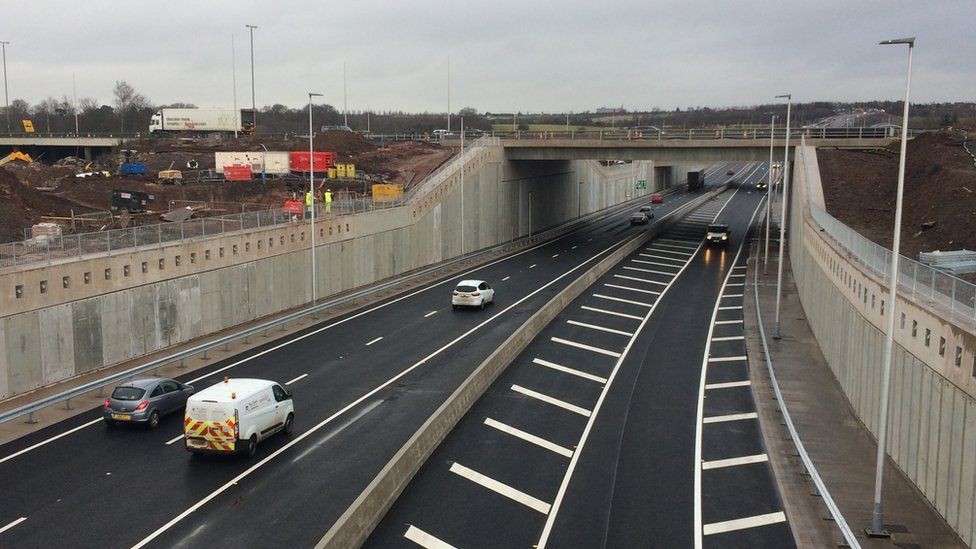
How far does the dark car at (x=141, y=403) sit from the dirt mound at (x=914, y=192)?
3071cm

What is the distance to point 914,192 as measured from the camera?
50812 millimetres

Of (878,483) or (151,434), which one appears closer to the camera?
(878,483)

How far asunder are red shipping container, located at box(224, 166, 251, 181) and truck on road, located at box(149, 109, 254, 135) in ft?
132

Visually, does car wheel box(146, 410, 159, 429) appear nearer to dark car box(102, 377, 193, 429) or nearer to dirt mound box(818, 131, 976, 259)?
dark car box(102, 377, 193, 429)

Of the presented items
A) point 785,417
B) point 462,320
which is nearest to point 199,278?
point 462,320

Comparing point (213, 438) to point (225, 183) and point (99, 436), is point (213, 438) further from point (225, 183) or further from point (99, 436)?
point (225, 183)

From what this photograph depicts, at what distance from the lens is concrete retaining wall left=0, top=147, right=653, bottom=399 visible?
27.6 metres

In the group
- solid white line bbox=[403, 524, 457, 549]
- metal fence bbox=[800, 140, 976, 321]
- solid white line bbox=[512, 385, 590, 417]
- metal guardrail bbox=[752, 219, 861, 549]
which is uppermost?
metal fence bbox=[800, 140, 976, 321]

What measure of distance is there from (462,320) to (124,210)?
2827 centimetres

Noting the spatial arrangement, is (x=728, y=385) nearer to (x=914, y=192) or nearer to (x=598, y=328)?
(x=598, y=328)

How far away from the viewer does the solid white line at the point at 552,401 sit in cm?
2619

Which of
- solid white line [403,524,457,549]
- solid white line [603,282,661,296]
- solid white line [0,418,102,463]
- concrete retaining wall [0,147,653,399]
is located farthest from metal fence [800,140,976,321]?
concrete retaining wall [0,147,653,399]

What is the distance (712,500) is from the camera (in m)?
19.4

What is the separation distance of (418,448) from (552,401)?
7606 mm
